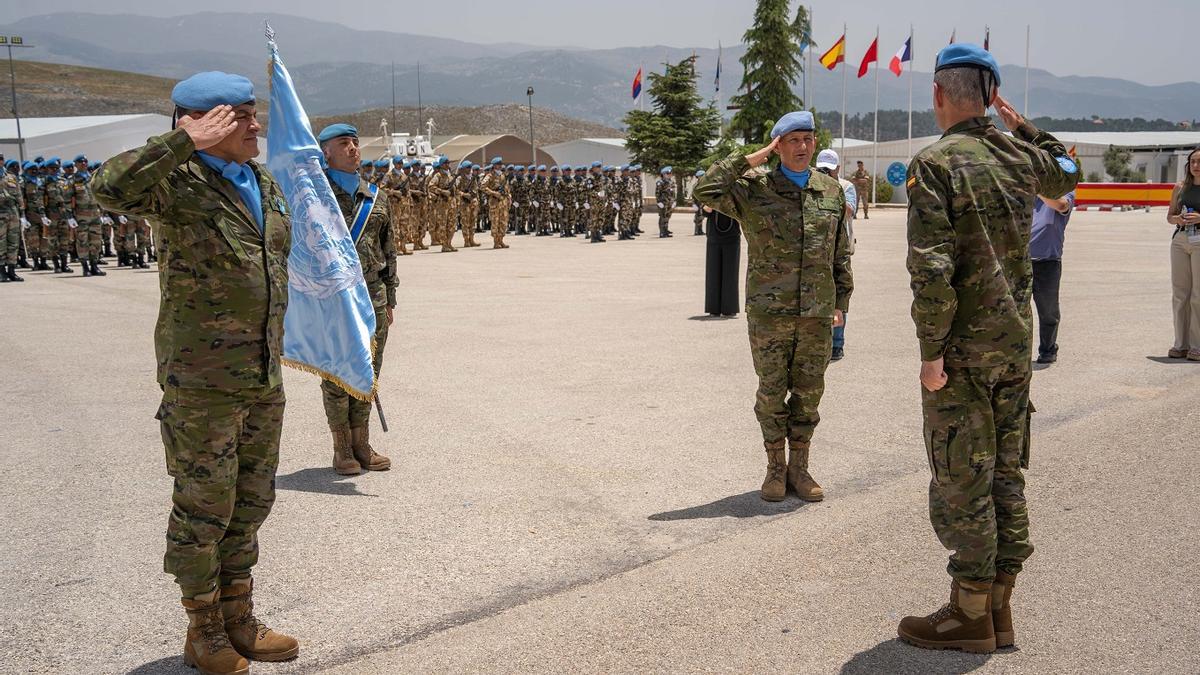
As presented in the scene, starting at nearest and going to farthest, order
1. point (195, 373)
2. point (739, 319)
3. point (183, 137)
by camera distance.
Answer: point (183, 137)
point (195, 373)
point (739, 319)

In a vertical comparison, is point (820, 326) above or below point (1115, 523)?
above

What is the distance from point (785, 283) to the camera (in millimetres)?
5602

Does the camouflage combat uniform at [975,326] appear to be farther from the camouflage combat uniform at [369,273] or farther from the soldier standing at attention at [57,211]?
the soldier standing at attention at [57,211]

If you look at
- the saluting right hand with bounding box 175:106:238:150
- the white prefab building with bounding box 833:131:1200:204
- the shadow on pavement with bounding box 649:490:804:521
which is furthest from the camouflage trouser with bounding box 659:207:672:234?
the white prefab building with bounding box 833:131:1200:204

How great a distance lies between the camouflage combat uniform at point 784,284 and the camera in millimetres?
5598

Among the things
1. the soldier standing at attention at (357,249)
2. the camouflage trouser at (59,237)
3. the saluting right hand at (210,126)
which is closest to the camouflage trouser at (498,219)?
the camouflage trouser at (59,237)

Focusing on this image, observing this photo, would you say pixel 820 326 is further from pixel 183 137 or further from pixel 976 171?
pixel 183 137

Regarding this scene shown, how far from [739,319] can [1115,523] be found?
7541 mm

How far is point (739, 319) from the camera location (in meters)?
12.5

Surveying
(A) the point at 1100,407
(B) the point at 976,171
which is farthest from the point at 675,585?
(A) the point at 1100,407

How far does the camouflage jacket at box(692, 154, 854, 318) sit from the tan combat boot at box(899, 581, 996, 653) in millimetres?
2122

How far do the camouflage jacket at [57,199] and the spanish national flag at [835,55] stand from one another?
30.4 meters

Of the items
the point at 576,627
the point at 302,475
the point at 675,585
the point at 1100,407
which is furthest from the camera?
A: the point at 1100,407

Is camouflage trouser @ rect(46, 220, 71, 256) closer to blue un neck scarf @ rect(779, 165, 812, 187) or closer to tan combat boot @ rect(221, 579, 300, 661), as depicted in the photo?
blue un neck scarf @ rect(779, 165, 812, 187)
